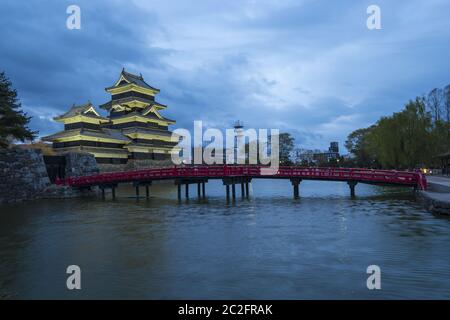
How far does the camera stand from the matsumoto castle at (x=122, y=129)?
54875 millimetres

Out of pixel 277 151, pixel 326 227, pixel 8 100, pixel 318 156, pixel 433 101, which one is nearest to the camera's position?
pixel 326 227

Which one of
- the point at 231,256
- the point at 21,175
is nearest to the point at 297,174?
the point at 231,256

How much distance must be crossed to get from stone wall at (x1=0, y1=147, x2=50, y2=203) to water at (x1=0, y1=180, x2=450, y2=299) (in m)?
11.9

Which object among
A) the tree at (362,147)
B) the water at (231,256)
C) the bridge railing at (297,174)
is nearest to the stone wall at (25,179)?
the bridge railing at (297,174)

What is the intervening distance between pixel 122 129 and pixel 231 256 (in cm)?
5428

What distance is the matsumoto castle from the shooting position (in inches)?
2160

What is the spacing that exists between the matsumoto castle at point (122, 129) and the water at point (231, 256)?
36.1m

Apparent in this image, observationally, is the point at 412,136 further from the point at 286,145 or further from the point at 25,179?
the point at 286,145

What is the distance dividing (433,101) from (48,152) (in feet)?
211

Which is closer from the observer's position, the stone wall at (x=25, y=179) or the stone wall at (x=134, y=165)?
the stone wall at (x=25, y=179)

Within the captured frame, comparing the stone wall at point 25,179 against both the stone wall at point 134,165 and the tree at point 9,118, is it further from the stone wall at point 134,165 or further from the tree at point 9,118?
the stone wall at point 134,165

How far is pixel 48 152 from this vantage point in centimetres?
6762
